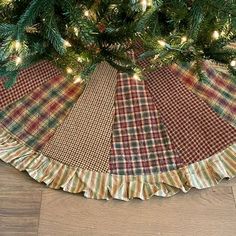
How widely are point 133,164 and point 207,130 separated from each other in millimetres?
251

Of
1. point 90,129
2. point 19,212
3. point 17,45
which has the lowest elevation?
point 19,212

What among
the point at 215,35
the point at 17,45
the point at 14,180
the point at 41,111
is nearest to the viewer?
the point at 17,45

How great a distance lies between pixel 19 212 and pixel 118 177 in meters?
0.29

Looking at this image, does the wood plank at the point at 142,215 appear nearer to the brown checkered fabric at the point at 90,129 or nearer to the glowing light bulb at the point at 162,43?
the brown checkered fabric at the point at 90,129

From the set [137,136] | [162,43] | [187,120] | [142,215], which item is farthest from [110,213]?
[162,43]

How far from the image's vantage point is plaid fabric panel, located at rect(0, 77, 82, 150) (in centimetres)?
108

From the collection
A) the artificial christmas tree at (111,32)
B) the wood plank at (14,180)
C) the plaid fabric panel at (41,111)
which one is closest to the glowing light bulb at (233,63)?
the artificial christmas tree at (111,32)

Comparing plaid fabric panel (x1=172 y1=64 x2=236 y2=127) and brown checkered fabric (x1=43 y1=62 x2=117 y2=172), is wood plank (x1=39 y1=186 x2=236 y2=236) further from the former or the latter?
plaid fabric panel (x1=172 y1=64 x2=236 y2=127)

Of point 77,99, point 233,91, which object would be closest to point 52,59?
point 77,99

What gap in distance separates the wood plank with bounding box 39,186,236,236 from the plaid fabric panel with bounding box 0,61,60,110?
1.06 ft

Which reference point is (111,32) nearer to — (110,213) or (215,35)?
(215,35)

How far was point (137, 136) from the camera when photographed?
107cm

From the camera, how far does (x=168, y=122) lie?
109cm

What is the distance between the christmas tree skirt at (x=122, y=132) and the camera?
1.00 m
